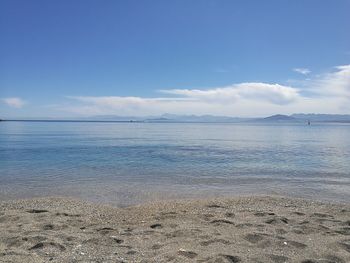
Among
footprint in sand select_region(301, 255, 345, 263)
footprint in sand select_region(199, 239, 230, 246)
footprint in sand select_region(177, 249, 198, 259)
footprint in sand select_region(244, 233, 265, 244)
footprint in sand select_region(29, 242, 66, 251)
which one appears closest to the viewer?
footprint in sand select_region(301, 255, 345, 263)

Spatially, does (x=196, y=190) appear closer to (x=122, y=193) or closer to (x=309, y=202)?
(x=122, y=193)

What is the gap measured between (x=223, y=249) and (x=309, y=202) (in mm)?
7912

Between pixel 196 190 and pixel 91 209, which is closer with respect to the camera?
pixel 91 209

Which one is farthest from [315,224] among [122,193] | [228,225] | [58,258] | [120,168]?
[120,168]

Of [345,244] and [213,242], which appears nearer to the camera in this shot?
[345,244]

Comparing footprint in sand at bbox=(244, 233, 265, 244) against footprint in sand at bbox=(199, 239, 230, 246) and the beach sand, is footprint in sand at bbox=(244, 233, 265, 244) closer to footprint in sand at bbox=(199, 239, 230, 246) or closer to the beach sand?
the beach sand

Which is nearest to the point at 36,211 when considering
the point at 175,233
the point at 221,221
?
the point at 175,233

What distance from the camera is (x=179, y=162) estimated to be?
29.9 m

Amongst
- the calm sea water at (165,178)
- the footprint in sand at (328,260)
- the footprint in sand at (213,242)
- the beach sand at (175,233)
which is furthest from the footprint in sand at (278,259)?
the calm sea water at (165,178)

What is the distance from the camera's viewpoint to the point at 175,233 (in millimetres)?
9844

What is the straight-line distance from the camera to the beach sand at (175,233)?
8117 mm

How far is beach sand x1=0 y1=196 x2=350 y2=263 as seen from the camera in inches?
320

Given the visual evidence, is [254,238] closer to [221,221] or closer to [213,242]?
[213,242]

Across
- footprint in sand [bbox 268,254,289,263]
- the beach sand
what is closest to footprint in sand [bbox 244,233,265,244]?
the beach sand
